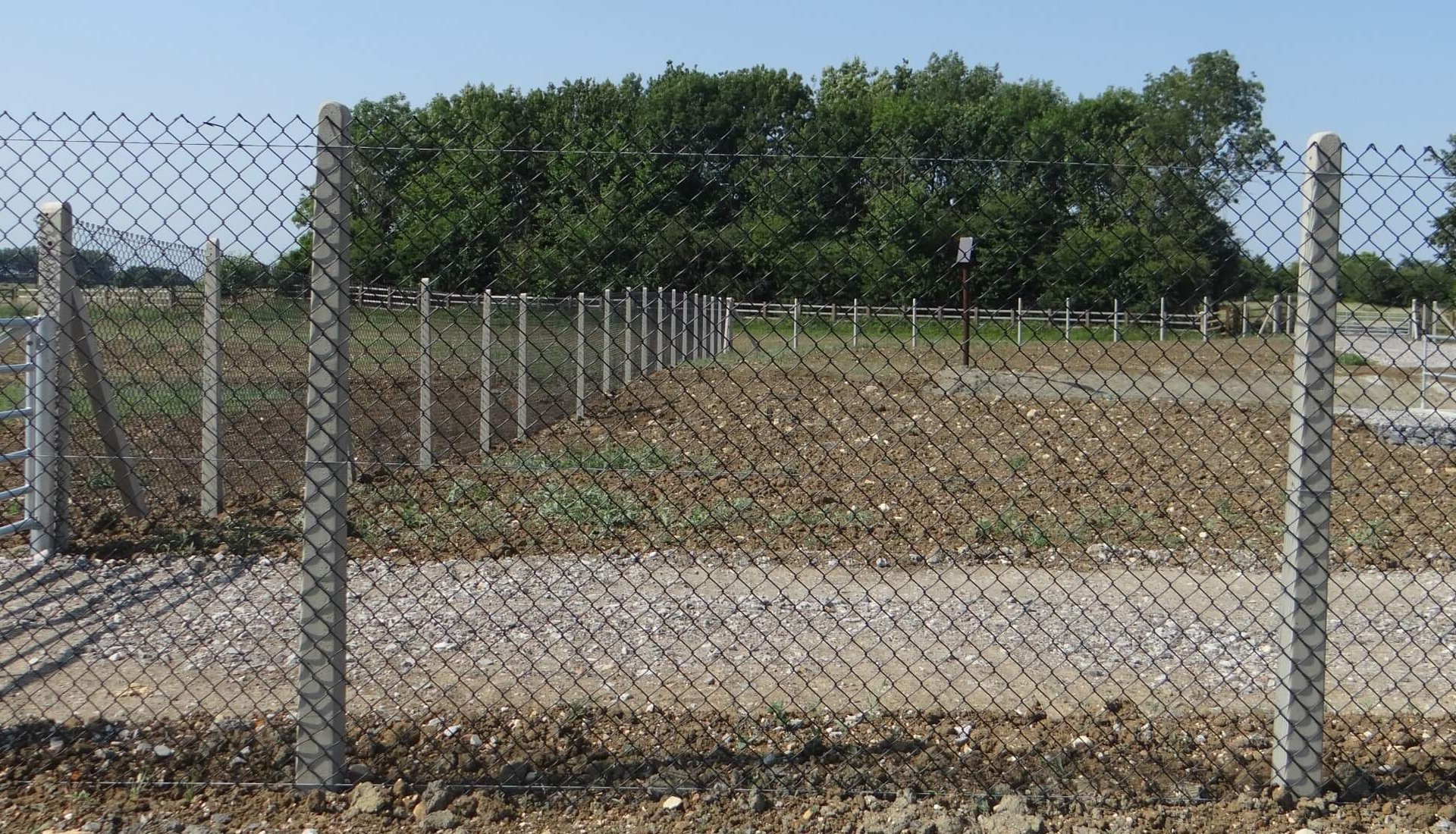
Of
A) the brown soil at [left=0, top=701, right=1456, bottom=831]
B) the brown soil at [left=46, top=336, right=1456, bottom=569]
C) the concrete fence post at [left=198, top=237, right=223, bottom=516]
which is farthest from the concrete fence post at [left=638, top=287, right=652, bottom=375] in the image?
the concrete fence post at [left=198, top=237, right=223, bottom=516]

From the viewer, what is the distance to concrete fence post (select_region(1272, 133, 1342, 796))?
131 inches

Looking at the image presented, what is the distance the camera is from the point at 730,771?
3.78m

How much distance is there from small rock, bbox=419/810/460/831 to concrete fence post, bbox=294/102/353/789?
35cm

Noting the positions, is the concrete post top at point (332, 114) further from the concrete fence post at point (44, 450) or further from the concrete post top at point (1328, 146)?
the concrete fence post at point (44, 450)

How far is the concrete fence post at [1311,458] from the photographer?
332cm

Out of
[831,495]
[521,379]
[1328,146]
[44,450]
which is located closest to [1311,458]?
[1328,146]

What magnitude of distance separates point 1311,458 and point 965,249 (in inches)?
42.5

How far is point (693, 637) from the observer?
17.3 feet

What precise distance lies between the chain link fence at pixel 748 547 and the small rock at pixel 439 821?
0.22m

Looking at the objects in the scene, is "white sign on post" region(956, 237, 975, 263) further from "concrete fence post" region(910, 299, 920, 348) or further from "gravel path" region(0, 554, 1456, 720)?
"gravel path" region(0, 554, 1456, 720)

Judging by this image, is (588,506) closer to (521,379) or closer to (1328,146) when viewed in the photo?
(521,379)

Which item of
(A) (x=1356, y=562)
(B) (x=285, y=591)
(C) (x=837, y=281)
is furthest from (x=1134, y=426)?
(C) (x=837, y=281)

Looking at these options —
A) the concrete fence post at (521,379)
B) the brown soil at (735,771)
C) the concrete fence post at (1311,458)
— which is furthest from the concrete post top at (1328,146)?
the concrete fence post at (521,379)

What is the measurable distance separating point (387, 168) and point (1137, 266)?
213 cm
